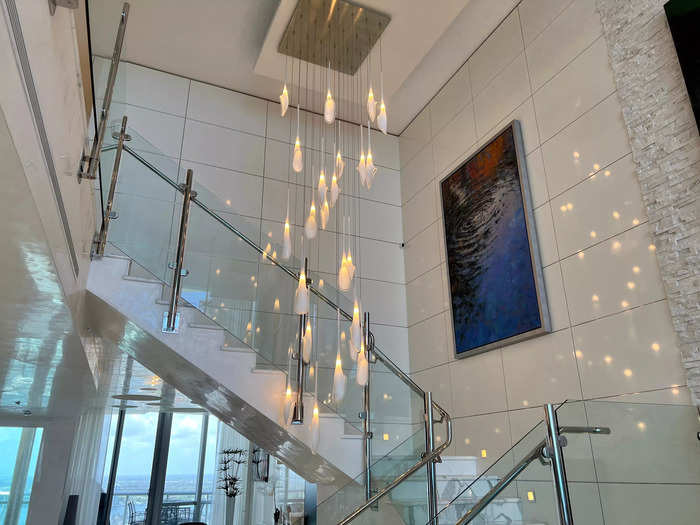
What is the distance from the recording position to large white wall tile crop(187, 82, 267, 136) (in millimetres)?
7434

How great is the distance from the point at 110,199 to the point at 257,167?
3399 millimetres

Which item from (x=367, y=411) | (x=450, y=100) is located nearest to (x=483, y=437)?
(x=367, y=411)

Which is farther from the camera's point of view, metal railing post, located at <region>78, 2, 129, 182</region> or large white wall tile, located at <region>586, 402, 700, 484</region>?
metal railing post, located at <region>78, 2, 129, 182</region>

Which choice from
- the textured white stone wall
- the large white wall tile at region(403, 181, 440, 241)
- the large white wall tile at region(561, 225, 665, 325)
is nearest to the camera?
the textured white stone wall

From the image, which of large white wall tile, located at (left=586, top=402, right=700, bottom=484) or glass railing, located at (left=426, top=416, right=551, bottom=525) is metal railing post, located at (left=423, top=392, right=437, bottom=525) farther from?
large white wall tile, located at (left=586, top=402, right=700, bottom=484)

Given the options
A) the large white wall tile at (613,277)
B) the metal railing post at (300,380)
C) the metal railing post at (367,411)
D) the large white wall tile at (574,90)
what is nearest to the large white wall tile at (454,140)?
the large white wall tile at (574,90)

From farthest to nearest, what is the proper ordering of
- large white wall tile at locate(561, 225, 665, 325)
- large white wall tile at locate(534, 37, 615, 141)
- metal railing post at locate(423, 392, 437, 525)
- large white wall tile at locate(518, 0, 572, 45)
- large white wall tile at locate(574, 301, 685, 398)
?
large white wall tile at locate(518, 0, 572, 45)
large white wall tile at locate(534, 37, 615, 141)
metal railing post at locate(423, 392, 437, 525)
large white wall tile at locate(561, 225, 665, 325)
large white wall tile at locate(574, 301, 685, 398)

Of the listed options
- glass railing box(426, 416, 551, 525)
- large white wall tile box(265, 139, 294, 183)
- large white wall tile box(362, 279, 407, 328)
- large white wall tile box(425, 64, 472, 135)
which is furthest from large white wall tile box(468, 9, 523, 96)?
glass railing box(426, 416, 551, 525)

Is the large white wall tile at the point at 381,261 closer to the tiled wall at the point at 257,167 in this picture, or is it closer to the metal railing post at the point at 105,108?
the tiled wall at the point at 257,167

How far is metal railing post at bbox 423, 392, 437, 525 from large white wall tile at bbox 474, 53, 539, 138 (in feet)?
11.2

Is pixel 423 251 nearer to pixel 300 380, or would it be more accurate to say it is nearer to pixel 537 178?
pixel 537 178

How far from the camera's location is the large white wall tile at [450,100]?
6.91 meters

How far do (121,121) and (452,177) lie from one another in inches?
163

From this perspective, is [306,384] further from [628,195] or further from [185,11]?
[185,11]
